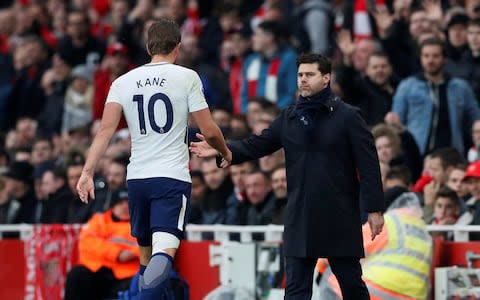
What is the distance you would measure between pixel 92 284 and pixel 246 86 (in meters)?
4.70

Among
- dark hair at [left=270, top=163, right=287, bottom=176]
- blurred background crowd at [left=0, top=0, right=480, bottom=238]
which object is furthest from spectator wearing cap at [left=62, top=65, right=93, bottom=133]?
dark hair at [left=270, top=163, right=287, bottom=176]

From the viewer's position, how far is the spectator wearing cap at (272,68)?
55.6ft

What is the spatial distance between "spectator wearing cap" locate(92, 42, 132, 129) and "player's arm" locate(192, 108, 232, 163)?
865 cm

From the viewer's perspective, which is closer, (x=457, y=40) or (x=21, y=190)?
(x=457, y=40)

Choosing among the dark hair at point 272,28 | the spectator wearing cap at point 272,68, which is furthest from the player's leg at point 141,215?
the dark hair at point 272,28

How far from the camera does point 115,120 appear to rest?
10.3 meters

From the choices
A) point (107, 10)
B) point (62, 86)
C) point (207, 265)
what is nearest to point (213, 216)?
point (207, 265)

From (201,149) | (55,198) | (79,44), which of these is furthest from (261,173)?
(79,44)

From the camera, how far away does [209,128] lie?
10.3 metres

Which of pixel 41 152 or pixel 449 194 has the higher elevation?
pixel 41 152

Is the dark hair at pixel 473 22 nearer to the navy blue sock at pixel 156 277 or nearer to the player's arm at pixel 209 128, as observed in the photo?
the player's arm at pixel 209 128

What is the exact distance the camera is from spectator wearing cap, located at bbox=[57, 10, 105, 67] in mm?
20141

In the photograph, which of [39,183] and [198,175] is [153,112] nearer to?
[198,175]

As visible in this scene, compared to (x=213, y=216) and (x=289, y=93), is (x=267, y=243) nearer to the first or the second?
(x=213, y=216)
